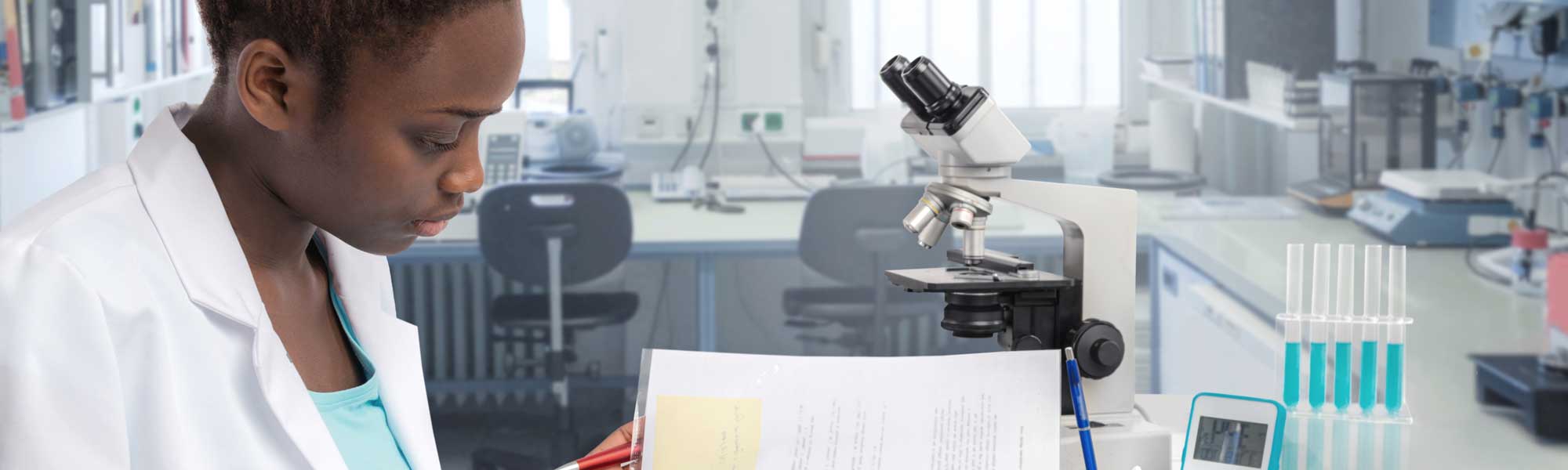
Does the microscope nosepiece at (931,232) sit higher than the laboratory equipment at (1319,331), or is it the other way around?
the microscope nosepiece at (931,232)

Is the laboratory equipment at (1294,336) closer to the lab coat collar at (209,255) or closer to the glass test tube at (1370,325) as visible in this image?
the glass test tube at (1370,325)

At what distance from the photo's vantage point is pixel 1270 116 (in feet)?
9.95

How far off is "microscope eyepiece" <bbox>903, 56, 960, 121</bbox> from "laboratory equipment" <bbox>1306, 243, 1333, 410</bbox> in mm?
350

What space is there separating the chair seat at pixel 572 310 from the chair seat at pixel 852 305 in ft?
1.44

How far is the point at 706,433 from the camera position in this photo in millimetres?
906

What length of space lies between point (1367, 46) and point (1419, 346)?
1.63m

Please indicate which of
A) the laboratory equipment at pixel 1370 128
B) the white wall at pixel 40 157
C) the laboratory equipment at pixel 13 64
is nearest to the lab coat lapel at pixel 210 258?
the laboratory equipment at pixel 13 64

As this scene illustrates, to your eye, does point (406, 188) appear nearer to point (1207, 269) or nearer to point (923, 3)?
point (1207, 269)

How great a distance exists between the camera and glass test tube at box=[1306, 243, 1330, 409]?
1021 millimetres

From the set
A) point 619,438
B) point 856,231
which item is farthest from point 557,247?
point 619,438

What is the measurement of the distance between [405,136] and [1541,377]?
1357mm

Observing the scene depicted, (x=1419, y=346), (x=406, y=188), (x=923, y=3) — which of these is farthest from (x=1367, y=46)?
(x=406, y=188)

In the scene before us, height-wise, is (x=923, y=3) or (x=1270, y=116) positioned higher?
(x=923, y=3)

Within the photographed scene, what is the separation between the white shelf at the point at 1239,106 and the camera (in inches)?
116
